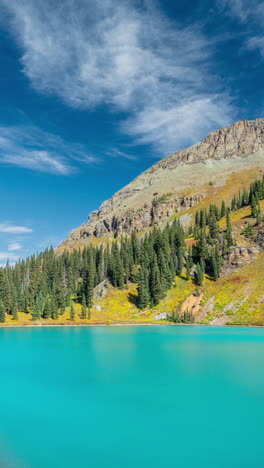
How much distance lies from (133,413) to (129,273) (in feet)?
320

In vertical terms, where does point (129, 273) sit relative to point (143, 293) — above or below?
above

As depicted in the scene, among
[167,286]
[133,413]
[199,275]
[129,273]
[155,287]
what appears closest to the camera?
[133,413]

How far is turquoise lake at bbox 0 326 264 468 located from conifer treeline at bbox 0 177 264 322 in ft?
216

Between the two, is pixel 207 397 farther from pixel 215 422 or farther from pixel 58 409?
pixel 58 409

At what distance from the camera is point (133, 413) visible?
16953 mm

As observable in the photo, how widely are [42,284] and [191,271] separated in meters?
55.7

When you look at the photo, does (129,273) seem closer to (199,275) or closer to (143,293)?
(143,293)

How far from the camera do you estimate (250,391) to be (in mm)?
20562

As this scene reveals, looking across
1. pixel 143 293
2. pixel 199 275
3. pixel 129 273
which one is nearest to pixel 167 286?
pixel 143 293

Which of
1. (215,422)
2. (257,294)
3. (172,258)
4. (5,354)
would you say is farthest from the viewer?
(172,258)

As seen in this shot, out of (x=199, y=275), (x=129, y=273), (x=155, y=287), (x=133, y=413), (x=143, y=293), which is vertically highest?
(x=129, y=273)

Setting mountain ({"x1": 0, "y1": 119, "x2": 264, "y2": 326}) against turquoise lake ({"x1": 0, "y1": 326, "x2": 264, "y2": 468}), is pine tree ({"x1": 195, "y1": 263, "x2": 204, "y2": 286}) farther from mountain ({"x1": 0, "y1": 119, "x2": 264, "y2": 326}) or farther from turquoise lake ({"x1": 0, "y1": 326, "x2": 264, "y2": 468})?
turquoise lake ({"x1": 0, "y1": 326, "x2": 264, "y2": 468})

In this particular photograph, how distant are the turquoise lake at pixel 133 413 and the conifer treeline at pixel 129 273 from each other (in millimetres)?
65732

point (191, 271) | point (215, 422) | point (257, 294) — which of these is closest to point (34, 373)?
point (215, 422)
